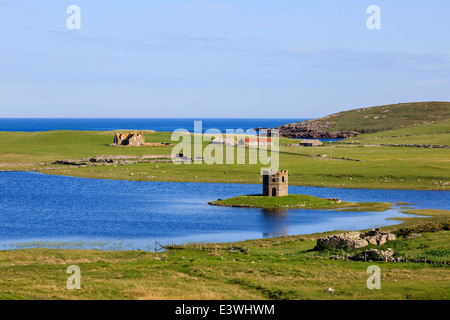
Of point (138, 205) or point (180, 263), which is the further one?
point (138, 205)

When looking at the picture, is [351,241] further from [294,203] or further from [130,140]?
[130,140]

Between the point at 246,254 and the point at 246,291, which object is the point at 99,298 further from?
the point at 246,254

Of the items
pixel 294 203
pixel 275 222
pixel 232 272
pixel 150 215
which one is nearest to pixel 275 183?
pixel 294 203

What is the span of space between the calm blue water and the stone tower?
5.58 metres

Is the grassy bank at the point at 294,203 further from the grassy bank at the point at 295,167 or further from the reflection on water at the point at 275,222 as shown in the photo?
the grassy bank at the point at 295,167

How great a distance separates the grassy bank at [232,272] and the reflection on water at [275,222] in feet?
19.4

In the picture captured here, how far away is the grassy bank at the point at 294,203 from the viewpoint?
84312 millimetres

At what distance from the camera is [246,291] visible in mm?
39062

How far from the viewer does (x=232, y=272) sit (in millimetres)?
45219

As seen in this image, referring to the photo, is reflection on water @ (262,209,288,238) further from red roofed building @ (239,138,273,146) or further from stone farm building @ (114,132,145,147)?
stone farm building @ (114,132,145,147)

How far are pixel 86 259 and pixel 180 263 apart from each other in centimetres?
820

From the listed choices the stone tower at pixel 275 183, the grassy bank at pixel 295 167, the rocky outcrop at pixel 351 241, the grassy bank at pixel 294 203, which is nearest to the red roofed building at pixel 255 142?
the grassy bank at pixel 295 167
